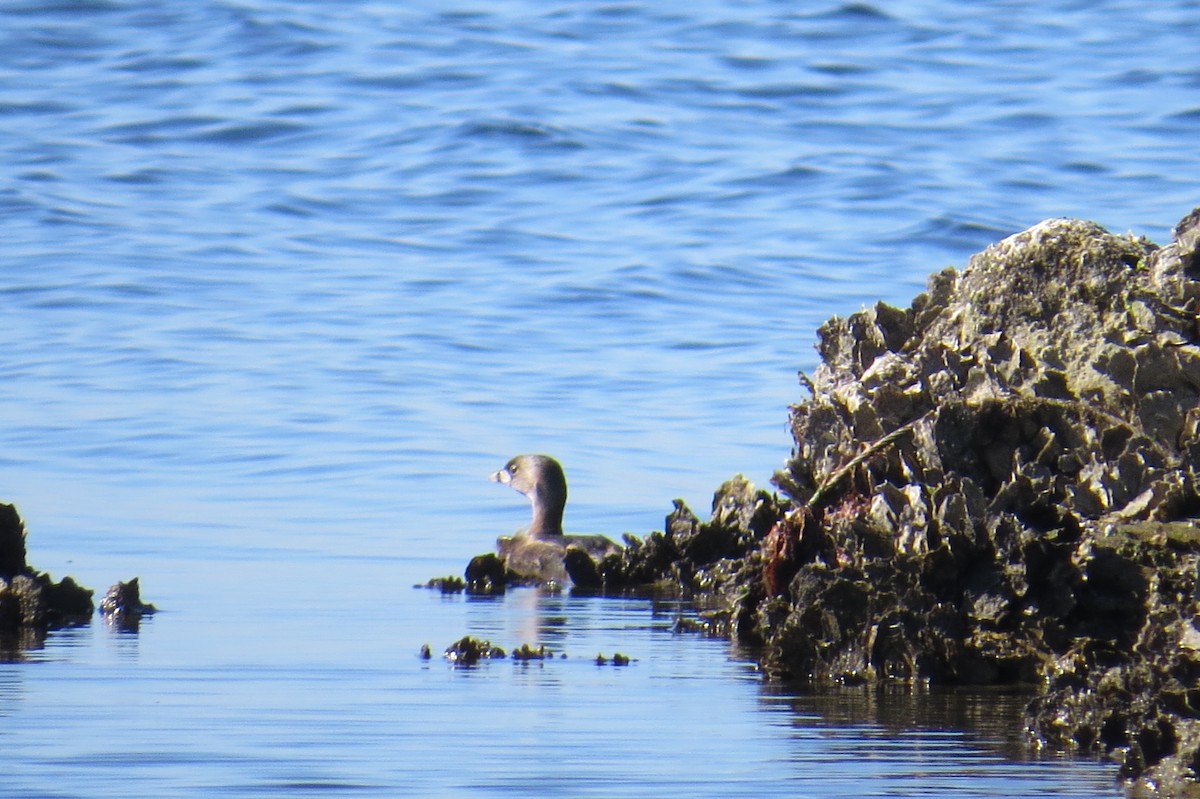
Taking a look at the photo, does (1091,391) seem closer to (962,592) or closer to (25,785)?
(962,592)

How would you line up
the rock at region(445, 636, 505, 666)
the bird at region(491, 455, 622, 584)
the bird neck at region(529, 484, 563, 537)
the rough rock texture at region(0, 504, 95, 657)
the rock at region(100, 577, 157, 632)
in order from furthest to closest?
the bird neck at region(529, 484, 563, 537) → the bird at region(491, 455, 622, 584) → the rock at region(100, 577, 157, 632) → the rough rock texture at region(0, 504, 95, 657) → the rock at region(445, 636, 505, 666)

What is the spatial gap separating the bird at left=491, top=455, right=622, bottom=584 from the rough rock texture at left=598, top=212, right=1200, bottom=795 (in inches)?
107

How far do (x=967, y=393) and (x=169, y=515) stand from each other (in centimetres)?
696

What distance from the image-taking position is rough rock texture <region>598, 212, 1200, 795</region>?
24.1ft

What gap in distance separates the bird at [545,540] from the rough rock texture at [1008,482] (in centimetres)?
271

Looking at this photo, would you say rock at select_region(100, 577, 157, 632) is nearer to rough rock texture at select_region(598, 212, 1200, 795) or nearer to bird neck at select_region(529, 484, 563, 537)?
rough rock texture at select_region(598, 212, 1200, 795)

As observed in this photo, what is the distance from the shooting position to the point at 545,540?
1205cm

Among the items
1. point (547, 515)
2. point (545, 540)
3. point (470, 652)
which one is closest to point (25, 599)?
point (470, 652)

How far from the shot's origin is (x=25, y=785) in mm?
5613

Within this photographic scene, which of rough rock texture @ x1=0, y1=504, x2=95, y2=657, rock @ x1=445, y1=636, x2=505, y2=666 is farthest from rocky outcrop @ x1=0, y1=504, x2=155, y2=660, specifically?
rock @ x1=445, y1=636, x2=505, y2=666

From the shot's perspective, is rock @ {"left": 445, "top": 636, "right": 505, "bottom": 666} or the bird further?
the bird

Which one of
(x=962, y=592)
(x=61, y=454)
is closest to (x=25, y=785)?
(x=962, y=592)

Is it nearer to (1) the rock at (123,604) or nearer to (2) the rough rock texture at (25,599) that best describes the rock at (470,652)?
A: (2) the rough rock texture at (25,599)

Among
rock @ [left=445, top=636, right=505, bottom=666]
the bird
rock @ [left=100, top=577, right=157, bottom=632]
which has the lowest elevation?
rock @ [left=445, top=636, right=505, bottom=666]
